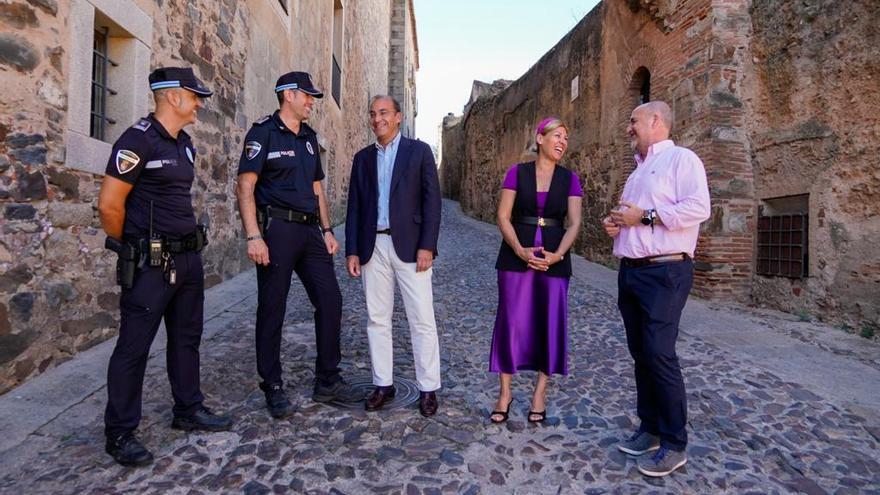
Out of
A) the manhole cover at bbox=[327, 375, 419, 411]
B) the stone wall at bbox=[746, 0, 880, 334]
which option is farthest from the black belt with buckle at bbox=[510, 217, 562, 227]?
the stone wall at bbox=[746, 0, 880, 334]

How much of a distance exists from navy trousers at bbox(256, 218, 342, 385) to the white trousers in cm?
25

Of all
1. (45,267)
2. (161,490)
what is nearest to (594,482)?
(161,490)

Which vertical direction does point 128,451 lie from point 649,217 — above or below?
below

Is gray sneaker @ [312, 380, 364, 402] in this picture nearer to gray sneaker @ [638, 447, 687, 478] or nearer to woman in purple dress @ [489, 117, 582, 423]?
woman in purple dress @ [489, 117, 582, 423]

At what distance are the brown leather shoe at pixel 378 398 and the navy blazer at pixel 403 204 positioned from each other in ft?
2.43

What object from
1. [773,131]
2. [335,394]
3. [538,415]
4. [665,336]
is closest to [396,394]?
[335,394]

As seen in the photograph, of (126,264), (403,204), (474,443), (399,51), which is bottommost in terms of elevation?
(474,443)

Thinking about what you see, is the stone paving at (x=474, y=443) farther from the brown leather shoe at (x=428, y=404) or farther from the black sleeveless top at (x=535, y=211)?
the black sleeveless top at (x=535, y=211)

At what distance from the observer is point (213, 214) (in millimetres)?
6062

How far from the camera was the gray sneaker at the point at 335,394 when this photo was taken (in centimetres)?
322

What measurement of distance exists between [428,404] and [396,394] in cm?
36

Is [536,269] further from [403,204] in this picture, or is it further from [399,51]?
[399,51]

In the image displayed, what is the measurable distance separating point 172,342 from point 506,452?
5.69ft

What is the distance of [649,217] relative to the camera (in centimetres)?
254
